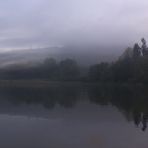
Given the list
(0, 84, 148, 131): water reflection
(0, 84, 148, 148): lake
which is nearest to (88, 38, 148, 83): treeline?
(0, 84, 148, 131): water reflection

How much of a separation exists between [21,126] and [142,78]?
2290 inches

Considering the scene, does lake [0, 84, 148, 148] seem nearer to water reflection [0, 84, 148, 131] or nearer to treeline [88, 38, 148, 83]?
water reflection [0, 84, 148, 131]

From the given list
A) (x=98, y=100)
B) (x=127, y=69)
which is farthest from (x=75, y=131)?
(x=127, y=69)

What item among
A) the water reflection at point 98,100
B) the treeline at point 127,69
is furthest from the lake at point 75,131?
the treeline at point 127,69

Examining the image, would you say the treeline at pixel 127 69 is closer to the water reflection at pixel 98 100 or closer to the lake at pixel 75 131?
the water reflection at pixel 98 100

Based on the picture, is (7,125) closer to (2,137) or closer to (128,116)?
(2,137)

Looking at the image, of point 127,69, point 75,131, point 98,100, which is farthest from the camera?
point 127,69

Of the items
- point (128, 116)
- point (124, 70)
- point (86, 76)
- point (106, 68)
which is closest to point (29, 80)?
point (86, 76)

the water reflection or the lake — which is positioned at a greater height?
the water reflection

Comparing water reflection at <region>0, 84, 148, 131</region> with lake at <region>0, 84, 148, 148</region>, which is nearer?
lake at <region>0, 84, 148, 148</region>

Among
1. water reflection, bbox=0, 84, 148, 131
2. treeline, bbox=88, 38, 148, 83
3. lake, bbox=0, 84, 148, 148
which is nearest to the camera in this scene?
lake, bbox=0, 84, 148, 148

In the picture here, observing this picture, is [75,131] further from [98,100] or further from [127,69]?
[127,69]

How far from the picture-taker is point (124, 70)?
84.6 metres

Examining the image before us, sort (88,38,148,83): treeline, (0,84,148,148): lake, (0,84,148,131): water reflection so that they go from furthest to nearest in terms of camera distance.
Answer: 1. (88,38,148,83): treeline
2. (0,84,148,131): water reflection
3. (0,84,148,148): lake
